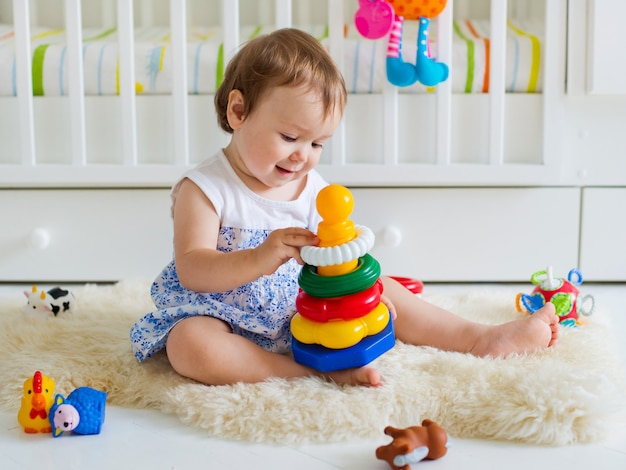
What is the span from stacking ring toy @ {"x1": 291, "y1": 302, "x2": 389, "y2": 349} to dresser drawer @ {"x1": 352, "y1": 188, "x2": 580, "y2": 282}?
779 mm

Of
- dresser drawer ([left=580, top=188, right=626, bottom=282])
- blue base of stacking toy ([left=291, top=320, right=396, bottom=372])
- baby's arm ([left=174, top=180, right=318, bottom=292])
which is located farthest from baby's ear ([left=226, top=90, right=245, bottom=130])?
dresser drawer ([left=580, top=188, right=626, bottom=282])

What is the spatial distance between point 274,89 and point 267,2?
151 cm

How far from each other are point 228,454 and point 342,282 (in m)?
0.26

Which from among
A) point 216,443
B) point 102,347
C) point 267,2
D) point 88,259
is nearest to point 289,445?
point 216,443

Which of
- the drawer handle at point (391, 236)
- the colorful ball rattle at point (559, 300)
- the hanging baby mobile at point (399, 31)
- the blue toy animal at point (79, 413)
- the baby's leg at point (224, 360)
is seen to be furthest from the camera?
the drawer handle at point (391, 236)

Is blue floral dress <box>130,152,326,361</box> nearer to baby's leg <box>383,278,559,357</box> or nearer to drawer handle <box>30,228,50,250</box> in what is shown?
Result: baby's leg <box>383,278,559,357</box>

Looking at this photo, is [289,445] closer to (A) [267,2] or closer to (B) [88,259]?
(B) [88,259]

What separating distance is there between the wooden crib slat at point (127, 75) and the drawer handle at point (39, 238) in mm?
284

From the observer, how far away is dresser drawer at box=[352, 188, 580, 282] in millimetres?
1850

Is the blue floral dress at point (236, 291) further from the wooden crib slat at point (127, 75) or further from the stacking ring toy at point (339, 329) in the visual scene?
the wooden crib slat at point (127, 75)

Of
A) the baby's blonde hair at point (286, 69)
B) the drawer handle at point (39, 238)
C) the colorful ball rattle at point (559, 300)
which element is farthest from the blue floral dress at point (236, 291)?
the drawer handle at point (39, 238)

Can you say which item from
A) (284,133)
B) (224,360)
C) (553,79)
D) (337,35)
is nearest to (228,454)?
(224,360)

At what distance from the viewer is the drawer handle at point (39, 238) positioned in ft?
6.08

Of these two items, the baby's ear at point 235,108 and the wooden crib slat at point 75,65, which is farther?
the wooden crib slat at point 75,65
